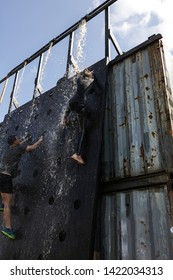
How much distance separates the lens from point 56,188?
187 inches

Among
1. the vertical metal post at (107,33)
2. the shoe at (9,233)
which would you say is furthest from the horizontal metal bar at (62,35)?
the shoe at (9,233)

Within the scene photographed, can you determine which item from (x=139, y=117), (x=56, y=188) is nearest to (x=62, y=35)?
(x=139, y=117)

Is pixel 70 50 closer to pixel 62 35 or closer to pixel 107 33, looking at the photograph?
pixel 62 35

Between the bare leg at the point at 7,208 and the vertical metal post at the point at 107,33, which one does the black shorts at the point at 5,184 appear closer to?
the bare leg at the point at 7,208

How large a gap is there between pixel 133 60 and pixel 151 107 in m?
1.18

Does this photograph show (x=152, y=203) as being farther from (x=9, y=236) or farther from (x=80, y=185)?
(x=9, y=236)

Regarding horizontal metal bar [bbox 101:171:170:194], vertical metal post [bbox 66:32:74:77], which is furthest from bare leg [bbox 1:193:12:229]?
vertical metal post [bbox 66:32:74:77]

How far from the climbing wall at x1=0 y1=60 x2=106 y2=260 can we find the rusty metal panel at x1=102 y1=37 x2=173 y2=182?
32cm

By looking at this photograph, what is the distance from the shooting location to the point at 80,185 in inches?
171


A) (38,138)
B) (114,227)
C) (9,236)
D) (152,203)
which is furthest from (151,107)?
(9,236)

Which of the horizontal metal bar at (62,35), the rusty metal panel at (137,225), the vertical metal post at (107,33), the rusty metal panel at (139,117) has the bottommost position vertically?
the rusty metal panel at (137,225)

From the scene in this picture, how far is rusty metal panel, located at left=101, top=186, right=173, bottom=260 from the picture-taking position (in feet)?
11.4

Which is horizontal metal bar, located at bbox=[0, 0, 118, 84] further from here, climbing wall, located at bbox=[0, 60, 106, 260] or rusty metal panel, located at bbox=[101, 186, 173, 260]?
rusty metal panel, located at bbox=[101, 186, 173, 260]

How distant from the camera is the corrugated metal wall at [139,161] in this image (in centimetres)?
362
